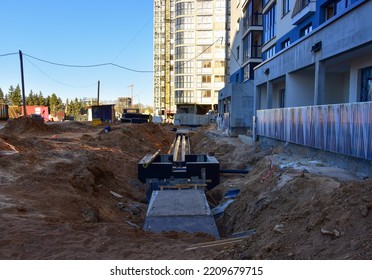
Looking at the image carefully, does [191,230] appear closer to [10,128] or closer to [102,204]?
[102,204]

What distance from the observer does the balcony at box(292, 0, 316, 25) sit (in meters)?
19.2

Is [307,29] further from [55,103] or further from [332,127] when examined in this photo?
[55,103]

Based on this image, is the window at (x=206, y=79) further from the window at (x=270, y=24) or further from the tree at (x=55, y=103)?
the tree at (x=55, y=103)

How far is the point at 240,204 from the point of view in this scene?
938 centimetres

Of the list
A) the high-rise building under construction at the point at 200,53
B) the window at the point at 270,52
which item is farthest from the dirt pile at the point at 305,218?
the high-rise building under construction at the point at 200,53

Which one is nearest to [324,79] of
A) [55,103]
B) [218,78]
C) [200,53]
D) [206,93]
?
[206,93]

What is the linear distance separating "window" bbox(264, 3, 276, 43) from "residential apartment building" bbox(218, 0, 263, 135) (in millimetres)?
2381

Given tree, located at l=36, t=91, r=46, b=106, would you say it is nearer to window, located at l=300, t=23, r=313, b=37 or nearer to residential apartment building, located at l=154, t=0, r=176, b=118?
residential apartment building, located at l=154, t=0, r=176, b=118

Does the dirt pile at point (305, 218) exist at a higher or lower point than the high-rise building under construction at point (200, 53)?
→ lower

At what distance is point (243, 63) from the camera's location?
38.3m

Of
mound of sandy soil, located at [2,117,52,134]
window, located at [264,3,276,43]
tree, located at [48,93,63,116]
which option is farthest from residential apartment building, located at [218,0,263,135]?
tree, located at [48,93,63,116]

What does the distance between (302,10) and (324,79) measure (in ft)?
29.5

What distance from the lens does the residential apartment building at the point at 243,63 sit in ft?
A: 90.2

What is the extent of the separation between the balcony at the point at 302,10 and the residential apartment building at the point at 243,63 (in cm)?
719
